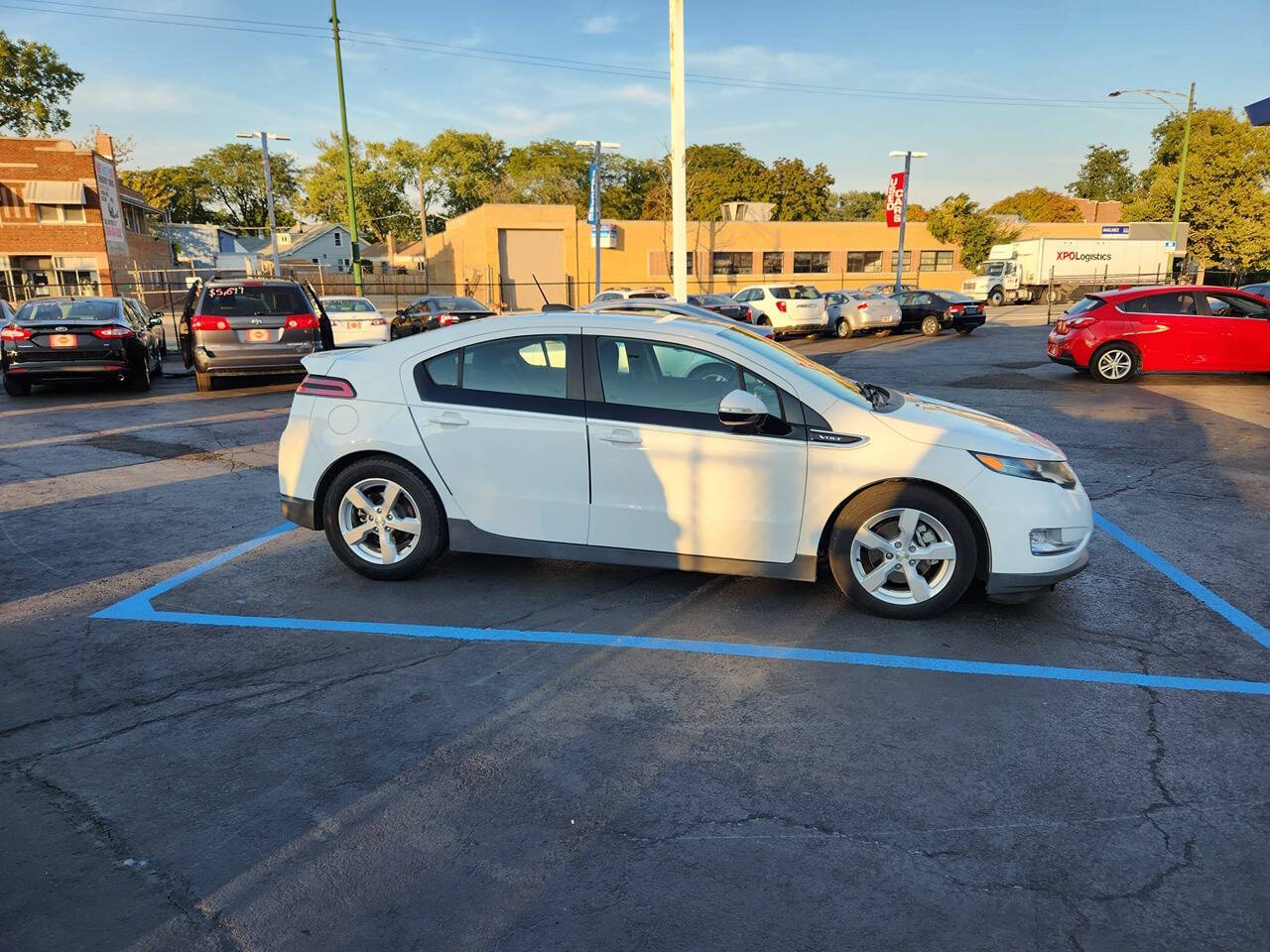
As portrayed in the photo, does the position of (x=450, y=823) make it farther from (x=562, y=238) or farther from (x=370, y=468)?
(x=562, y=238)

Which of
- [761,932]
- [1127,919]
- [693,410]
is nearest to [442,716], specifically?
[761,932]

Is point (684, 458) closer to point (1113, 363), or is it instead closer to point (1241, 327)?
point (1113, 363)

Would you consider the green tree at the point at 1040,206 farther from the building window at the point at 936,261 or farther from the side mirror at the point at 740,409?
the side mirror at the point at 740,409

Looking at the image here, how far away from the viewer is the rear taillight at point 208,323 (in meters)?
13.5

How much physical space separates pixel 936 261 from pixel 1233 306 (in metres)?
43.0

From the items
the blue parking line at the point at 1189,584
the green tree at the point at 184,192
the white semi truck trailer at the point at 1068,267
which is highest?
the green tree at the point at 184,192

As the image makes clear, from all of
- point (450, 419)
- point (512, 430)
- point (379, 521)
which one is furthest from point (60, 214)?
point (512, 430)

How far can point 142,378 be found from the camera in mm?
14648

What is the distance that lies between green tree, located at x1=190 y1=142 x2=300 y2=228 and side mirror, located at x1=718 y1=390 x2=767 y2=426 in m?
97.7

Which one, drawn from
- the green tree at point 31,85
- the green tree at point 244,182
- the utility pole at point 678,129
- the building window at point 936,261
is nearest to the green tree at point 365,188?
the green tree at point 244,182

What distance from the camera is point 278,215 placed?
324ft

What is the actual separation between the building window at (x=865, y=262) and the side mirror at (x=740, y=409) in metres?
51.9

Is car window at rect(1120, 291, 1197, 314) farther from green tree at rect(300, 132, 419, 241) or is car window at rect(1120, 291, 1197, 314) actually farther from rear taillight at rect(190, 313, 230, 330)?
green tree at rect(300, 132, 419, 241)

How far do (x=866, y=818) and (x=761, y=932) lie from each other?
27.0 inches
